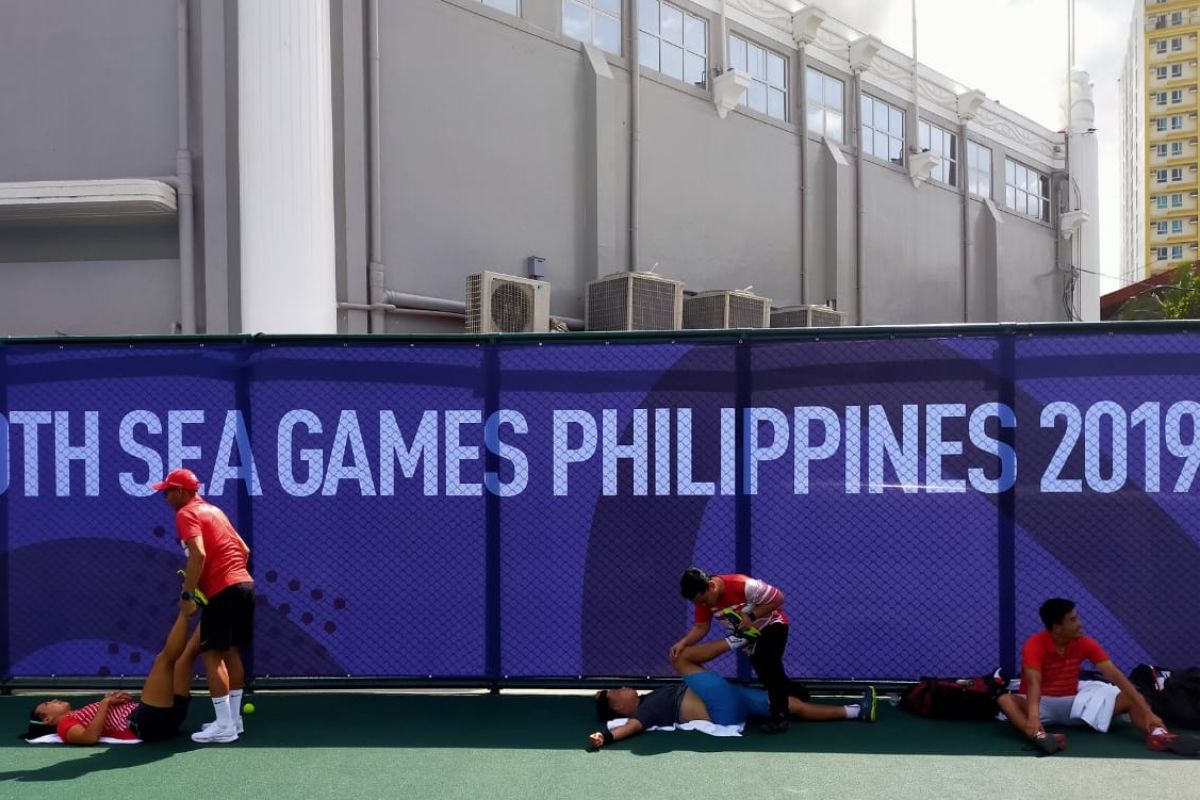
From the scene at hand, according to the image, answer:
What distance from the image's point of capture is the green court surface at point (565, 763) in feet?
15.7

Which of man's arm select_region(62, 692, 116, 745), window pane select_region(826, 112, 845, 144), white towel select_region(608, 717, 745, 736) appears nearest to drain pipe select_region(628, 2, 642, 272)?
window pane select_region(826, 112, 845, 144)

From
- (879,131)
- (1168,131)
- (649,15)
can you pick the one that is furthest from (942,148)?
(1168,131)

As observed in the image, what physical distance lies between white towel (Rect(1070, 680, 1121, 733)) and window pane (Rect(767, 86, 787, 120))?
1555 cm

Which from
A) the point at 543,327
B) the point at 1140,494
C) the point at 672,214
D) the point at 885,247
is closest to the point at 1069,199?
the point at 885,247

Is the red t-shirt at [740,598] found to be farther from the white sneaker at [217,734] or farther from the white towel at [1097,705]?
the white sneaker at [217,734]

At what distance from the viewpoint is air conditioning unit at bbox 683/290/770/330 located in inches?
613

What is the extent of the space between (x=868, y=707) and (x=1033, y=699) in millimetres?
954

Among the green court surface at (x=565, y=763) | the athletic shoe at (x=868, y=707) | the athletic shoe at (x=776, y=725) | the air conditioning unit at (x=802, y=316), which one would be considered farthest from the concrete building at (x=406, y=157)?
the athletic shoe at (x=868, y=707)

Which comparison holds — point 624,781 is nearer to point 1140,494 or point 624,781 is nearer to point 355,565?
point 355,565

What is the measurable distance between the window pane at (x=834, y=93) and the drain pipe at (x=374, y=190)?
11.4 meters

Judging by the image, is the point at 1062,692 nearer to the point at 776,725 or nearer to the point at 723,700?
the point at 776,725

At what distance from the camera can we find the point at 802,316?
1802 cm

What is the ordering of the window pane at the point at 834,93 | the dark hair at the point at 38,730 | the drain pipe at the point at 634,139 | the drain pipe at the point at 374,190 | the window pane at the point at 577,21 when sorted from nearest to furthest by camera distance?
the dark hair at the point at 38,730
the drain pipe at the point at 374,190
the window pane at the point at 577,21
the drain pipe at the point at 634,139
the window pane at the point at 834,93

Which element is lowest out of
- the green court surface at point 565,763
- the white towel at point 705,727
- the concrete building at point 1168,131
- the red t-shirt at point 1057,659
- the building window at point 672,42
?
the green court surface at point 565,763
